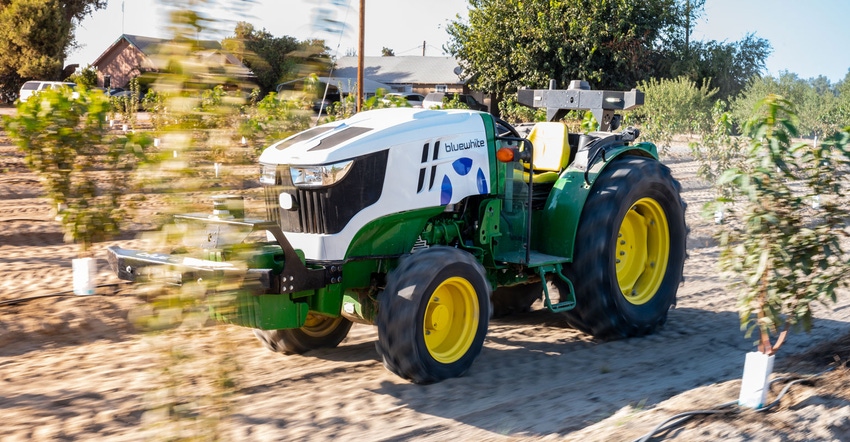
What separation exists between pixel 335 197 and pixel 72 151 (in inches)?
139

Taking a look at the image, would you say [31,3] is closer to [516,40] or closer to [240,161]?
[516,40]

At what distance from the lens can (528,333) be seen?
6.72m

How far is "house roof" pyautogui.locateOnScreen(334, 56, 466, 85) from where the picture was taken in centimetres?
5431

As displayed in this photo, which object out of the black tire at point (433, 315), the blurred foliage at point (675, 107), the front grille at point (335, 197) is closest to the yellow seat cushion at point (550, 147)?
the black tire at point (433, 315)

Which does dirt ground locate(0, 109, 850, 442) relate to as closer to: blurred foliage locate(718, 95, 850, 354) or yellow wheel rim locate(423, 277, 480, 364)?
yellow wheel rim locate(423, 277, 480, 364)

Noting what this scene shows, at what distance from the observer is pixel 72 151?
731 cm

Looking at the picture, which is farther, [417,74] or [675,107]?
[417,74]

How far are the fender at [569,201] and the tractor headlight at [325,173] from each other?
186cm

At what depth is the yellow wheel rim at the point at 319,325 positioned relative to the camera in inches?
230

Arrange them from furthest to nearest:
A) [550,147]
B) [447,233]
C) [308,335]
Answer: [550,147] < [308,335] < [447,233]

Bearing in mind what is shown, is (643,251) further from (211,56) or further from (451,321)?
(211,56)

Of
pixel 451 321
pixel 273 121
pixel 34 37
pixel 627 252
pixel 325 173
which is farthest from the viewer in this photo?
pixel 34 37

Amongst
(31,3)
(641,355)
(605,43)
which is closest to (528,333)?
(641,355)

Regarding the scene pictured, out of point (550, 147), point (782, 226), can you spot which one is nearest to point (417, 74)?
point (550, 147)
